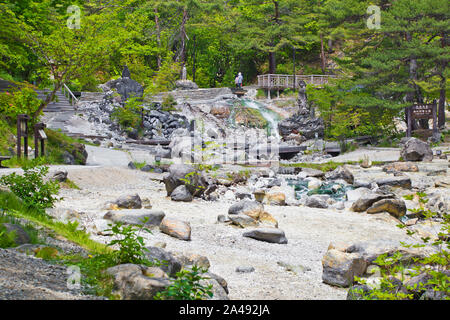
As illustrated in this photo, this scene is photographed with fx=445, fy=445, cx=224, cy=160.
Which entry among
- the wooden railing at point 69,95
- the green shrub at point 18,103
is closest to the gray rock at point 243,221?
the green shrub at point 18,103

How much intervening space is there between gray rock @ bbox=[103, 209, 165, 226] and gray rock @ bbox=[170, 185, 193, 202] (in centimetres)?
331

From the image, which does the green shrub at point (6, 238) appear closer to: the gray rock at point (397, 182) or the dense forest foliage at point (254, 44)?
the gray rock at point (397, 182)

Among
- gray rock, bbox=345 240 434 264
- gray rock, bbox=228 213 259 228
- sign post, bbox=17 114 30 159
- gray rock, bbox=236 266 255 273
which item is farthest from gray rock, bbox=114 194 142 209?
sign post, bbox=17 114 30 159

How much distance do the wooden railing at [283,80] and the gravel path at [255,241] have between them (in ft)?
82.6

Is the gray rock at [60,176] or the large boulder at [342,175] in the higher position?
the gray rock at [60,176]

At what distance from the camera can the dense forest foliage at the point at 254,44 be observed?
54.5ft

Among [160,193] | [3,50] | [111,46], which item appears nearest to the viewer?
[160,193]

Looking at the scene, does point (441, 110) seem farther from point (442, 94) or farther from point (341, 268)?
point (341, 268)

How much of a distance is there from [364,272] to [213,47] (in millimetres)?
38188

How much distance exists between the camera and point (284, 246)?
270 inches

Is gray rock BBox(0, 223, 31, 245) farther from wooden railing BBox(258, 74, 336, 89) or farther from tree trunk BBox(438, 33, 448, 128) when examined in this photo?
wooden railing BBox(258, 74, 336, 89)
